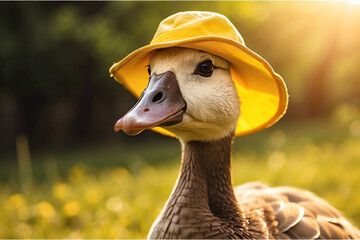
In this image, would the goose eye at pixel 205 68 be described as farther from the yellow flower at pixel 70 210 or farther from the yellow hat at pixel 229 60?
the yellow flower at pixel 70 210

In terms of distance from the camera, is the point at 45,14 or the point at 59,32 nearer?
the point at 59,32

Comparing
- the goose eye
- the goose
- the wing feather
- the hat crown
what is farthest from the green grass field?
the hat crown

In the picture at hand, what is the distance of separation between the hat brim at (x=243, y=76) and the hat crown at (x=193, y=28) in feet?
0.20

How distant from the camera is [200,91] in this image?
178 cm

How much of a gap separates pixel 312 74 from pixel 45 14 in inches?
524

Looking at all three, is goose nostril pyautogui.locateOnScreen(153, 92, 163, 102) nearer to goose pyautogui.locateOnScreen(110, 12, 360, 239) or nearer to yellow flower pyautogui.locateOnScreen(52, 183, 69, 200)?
goose pyautogui.locateOnScreen(110, 12, 360, 239)

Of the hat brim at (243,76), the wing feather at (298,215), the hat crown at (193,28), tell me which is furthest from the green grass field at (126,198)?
the hat crown at (193,28)

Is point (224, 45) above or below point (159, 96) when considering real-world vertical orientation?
above

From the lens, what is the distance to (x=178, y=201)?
1948mm

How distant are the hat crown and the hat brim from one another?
60mm

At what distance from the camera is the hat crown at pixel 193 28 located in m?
1.76

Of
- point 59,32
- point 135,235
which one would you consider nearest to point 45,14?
point 59,32

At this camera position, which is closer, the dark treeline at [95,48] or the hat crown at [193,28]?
the hat crown at [193,28]

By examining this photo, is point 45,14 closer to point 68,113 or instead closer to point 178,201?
point 68,113
